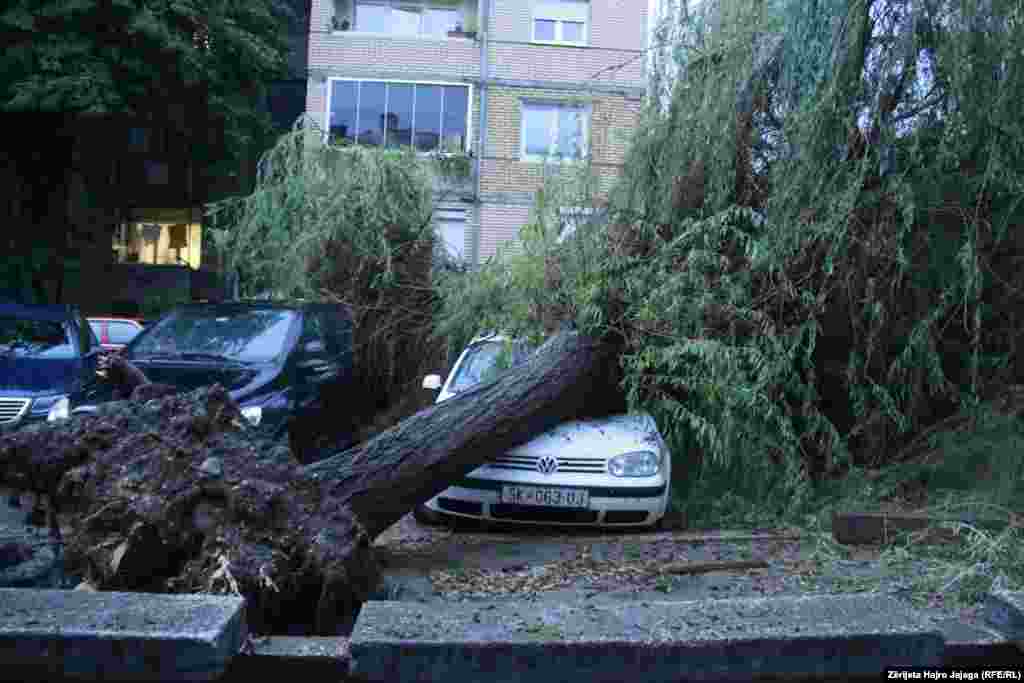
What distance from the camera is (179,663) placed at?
2.75 meters

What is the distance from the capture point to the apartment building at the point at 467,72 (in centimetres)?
2280

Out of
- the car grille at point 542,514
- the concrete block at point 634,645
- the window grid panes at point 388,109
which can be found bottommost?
the car grille at point 542,514

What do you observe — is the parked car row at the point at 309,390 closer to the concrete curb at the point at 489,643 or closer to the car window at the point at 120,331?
the concrete curb at the point at 489,643

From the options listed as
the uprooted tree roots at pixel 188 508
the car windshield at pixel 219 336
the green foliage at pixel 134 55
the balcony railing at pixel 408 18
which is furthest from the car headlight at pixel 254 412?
the balcony railing at pixel 408 18

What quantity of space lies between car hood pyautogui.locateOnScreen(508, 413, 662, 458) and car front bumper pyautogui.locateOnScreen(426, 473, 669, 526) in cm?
25

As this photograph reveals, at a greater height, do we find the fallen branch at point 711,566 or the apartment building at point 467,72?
the apartment building at point 467,72

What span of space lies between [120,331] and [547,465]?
1594 centimetres

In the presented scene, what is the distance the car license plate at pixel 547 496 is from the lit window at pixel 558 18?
1926 centimetres

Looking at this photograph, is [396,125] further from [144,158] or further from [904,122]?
[904,122]

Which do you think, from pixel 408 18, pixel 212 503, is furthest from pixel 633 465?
pixel 408 18

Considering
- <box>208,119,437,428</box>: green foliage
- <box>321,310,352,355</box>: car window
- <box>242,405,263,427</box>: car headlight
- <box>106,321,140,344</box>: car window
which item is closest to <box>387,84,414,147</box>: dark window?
<box>106,321,140,344</box>: car window

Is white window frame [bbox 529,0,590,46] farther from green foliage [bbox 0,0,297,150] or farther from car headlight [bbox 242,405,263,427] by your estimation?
car headlight [bbox 242,405,263,427]

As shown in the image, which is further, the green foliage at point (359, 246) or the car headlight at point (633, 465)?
the green foliage at point (359, 246)

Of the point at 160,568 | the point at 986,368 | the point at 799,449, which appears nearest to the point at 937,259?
the point at 986,368
